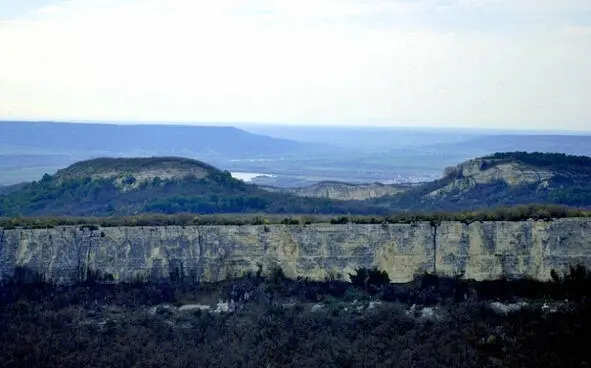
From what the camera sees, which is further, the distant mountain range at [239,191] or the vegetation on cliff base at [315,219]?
the distant mountain range at [239,191]

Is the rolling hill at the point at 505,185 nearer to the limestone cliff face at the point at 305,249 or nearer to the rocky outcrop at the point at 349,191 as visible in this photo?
the rocky outcrop at the point at 349,191

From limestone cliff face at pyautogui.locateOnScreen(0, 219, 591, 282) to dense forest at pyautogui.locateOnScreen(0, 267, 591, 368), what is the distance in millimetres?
503

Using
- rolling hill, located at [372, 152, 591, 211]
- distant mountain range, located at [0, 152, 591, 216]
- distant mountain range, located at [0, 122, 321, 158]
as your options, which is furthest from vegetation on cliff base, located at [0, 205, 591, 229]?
distant mountain range, located at [0, 122, 321, 158]

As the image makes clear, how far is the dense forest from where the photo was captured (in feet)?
91.5

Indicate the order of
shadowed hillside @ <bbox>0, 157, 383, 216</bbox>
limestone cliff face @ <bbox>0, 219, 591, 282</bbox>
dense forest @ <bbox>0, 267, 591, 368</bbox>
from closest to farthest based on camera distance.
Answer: dense forest @ <bbox>0, 267, 591, 368</bbox> < limestone cliff face @ <bbox>0, 219, 591, 282</bbox> < shadowed hillside @ <bbox>0, 157, 383, 216</bbox>

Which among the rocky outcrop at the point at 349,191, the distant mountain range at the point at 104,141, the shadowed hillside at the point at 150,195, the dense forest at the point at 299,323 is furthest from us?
the distant mountain range at the point at 104,141

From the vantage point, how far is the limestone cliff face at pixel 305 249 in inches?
1319

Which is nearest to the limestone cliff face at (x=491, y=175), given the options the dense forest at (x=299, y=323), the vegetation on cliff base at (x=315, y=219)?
the vegetation on cliff base at (x=315, y=219)

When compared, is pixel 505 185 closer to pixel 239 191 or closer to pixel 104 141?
pixel 239 191

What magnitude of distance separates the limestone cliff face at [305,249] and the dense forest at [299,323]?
1.65ft

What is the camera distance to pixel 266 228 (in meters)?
34.8

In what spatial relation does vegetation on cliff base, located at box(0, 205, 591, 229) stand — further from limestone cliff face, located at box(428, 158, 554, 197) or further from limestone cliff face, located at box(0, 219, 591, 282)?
limestone cliff face, located at box(428, 158, 554, 197)

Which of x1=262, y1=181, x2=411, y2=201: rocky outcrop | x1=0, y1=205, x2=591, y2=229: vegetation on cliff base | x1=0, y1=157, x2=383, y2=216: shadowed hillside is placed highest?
x1=0, y1=205, x2=591, y2=229: vegetation on cliff base

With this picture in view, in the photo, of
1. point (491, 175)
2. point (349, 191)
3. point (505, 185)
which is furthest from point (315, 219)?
point (349, 191)
